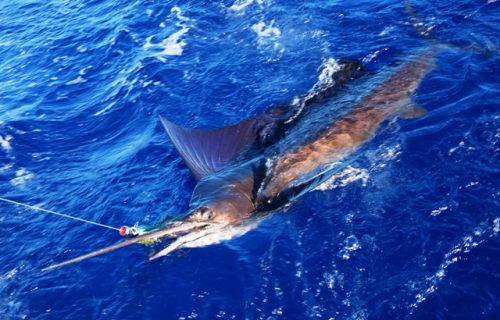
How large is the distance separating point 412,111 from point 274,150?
96.3 inches

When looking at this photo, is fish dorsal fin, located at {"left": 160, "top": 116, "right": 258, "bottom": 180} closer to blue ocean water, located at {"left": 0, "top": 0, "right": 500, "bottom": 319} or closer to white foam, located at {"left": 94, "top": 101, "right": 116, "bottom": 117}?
blue ocean water, located at {"left": 0, "top": 0, "right": 500, "bottom": 319}

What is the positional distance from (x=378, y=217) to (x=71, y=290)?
439 cm

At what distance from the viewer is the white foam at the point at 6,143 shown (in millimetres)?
10794

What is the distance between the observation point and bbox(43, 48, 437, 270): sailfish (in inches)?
291

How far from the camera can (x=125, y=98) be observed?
1195 centimetres

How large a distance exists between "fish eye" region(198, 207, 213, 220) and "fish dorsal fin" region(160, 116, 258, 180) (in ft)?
3.88

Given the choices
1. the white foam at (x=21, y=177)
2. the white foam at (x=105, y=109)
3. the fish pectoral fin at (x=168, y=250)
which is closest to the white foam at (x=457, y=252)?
the fish pectoral fin at (x=168, y=250)

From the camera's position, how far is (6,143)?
433 inches

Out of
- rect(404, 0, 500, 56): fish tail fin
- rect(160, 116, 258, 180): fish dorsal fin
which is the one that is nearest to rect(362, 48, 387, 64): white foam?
rect(404, 0, 500, 56): fish tail fin

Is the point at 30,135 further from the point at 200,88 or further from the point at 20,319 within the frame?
the point at 20,319

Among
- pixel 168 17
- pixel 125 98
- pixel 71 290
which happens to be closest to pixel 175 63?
pixel 125 98

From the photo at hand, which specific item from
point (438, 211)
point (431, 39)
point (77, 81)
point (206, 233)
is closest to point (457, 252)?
point (438, 211)

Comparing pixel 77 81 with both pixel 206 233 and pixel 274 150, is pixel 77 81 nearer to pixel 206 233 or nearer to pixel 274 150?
pixel 274 150

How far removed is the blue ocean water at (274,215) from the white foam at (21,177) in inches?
1.6
